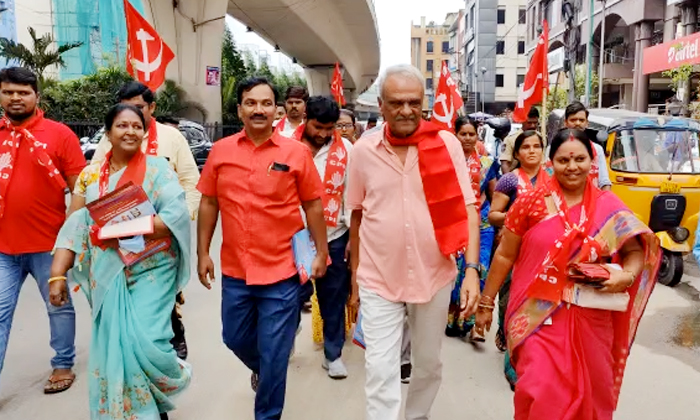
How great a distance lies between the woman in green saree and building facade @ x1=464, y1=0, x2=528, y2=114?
60.6 metres

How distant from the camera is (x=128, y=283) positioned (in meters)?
3.07

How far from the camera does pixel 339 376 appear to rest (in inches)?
166

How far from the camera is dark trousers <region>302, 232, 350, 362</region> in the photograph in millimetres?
4250

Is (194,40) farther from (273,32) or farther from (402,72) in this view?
(402,72)

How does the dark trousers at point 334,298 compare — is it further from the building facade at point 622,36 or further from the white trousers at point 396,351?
the building facade at point 622,36

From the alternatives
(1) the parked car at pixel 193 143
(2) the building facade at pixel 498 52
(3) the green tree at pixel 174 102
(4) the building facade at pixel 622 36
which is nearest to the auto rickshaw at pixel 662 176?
(1) the parked car at pixel 193 143

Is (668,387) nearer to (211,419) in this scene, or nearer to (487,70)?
(211,419)

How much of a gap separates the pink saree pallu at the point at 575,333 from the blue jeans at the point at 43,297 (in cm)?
278

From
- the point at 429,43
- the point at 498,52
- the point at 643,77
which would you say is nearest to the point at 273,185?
the point at 643,77

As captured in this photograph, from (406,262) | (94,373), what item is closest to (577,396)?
(406,262)

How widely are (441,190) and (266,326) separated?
3.62ft

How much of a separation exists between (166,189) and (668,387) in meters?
3.27

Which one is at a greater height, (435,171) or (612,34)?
(612,34)

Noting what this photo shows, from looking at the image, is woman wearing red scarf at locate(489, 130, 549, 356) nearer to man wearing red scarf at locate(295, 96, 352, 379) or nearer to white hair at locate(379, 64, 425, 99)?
man wearing red scarf at locate(295, 96, 352, 379)
